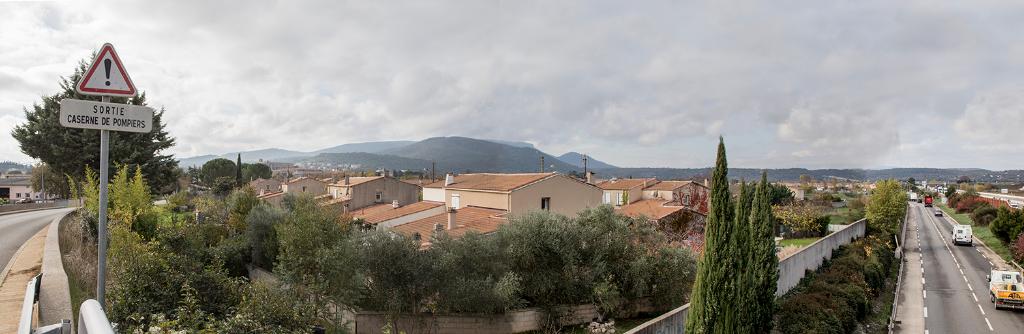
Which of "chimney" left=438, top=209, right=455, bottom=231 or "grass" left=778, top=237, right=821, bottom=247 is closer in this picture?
"chimney" left=438, top=209, right=455, bottom=231

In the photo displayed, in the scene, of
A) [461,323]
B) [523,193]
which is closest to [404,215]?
[523,193]

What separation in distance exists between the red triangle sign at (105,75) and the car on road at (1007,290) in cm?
3661

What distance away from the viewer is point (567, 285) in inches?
799

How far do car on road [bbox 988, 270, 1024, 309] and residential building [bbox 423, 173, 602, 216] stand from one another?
22030mm

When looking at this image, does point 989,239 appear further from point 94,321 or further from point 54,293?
point 54,293

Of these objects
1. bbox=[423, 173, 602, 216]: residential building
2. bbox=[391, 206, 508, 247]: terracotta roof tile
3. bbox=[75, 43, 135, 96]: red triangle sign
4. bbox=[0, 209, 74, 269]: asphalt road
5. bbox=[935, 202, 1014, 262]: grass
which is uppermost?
bbox=[75, 43, 135, 96]: red triangle sign

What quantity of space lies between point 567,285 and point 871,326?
1380 centimetres

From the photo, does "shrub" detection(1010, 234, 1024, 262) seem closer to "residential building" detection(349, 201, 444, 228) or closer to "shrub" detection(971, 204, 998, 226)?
"shrub" detection(971, 204, 998, 226)

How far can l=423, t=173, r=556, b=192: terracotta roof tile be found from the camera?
36.7m

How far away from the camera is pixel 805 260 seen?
2723cm

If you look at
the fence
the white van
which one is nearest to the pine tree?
the fence

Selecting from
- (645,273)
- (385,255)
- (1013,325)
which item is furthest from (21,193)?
(1013,325)

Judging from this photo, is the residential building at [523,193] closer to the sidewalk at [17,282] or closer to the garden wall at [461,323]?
the garden wall at [461,323]

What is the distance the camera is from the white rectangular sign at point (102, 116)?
5.39 metres
